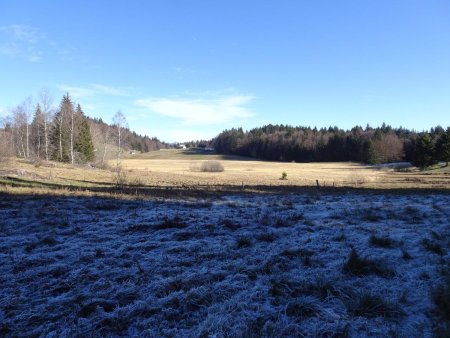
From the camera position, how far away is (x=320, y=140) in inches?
4550

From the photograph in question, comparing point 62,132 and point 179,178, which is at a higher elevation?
point 62,132

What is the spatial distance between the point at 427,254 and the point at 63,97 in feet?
237

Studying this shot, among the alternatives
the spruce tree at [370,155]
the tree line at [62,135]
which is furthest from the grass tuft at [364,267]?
the spruce tree at [370,155]

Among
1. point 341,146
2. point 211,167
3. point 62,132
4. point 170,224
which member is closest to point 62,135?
point 62,132

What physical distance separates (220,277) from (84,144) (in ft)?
208

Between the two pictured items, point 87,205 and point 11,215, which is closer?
point 11,215

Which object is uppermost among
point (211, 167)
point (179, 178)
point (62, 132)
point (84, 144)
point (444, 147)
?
point (62, 132)

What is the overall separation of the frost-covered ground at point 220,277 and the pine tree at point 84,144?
56122 mm

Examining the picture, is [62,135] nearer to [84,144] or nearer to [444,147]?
[84,144]

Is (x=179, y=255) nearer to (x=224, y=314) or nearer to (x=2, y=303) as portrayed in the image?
(x=224, y=314)

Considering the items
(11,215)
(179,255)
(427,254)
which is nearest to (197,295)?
(179,255)

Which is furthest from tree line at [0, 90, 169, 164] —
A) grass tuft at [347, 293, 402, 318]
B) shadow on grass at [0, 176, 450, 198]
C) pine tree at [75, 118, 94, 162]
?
grass tuft at [347, 293, 402, 318]

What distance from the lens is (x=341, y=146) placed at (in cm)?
11106

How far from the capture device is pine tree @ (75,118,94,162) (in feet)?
201
